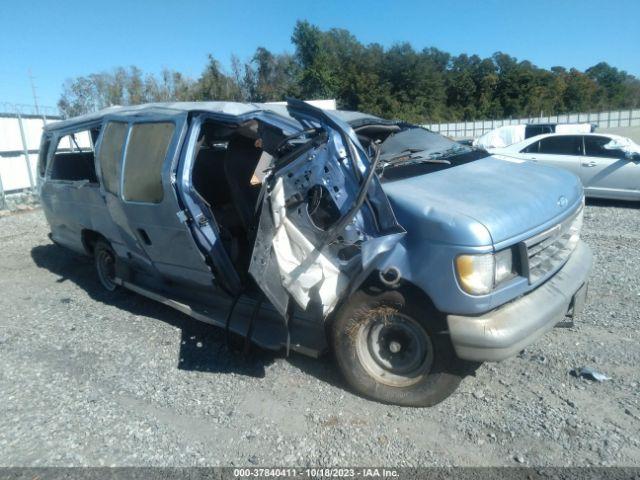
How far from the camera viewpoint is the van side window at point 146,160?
4.36m

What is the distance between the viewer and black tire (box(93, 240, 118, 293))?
19.4ft

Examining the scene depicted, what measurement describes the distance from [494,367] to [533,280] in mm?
888

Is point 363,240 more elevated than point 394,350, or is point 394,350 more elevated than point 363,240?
point 363,240

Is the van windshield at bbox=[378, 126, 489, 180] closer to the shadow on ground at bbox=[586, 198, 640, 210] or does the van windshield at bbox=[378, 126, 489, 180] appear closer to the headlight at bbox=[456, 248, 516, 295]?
the headlight at bbox=[456, 248, 516, 295]

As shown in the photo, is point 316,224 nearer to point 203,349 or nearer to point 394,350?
point 394,350

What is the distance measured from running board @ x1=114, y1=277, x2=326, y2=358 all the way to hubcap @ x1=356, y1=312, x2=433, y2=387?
36 cm

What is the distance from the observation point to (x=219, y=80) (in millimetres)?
46281

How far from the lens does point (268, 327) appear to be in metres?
4.06

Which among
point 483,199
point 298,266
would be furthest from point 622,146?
point 298,266

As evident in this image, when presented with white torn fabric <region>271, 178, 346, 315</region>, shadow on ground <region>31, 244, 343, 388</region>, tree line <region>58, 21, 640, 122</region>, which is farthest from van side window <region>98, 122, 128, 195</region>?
tree line <region>58, 21, 640, 122</region>

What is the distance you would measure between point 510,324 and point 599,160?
876 cm

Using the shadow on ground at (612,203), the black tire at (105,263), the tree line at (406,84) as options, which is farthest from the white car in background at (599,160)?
the tree line at (406,84)

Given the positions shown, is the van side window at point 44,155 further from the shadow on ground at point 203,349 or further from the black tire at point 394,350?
the black tire at point 394,350

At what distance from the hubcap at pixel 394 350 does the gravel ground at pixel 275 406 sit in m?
0.23
